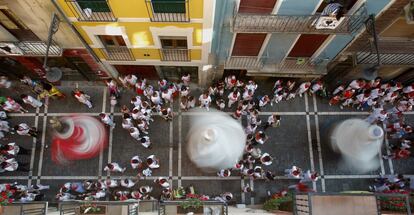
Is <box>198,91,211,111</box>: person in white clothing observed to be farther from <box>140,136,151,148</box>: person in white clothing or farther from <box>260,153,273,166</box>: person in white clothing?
<box>260,153,273,166</box>: person in white clothing

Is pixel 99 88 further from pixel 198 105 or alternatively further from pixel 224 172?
pixel 224 172

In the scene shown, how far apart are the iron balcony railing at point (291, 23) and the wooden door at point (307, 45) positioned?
1.41 metres

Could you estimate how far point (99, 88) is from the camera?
16594 mm

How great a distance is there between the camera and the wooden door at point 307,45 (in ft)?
40.8

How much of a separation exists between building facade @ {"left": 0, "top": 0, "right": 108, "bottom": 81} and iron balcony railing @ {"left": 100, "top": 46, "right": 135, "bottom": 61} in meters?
0.86

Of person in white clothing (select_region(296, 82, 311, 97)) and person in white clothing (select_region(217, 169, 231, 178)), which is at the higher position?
person in white clothing (select_region(296, 82, 311, 97))

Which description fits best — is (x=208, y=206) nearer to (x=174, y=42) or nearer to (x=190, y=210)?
(x=190, y=210)

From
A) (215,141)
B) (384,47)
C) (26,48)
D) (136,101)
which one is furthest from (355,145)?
(26,48)

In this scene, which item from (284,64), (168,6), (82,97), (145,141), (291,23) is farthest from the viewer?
(82,97)

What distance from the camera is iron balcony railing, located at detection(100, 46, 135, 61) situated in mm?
13033

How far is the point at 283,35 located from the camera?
1248 centimetres

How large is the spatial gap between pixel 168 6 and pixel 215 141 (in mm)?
5616

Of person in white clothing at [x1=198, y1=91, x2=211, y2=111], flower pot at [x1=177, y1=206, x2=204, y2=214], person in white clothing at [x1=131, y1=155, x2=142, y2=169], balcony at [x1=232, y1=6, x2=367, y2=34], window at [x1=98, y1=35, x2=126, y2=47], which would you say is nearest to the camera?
flower pot at [x1=177, y1=206, x2=204, y2=214]


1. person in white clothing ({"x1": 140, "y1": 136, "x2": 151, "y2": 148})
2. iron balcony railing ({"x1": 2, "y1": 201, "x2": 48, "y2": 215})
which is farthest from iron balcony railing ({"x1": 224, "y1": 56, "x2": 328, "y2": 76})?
iron balcony railing ({"x1": 2, "y1": 201, "x2": 48, "y2": 215})
